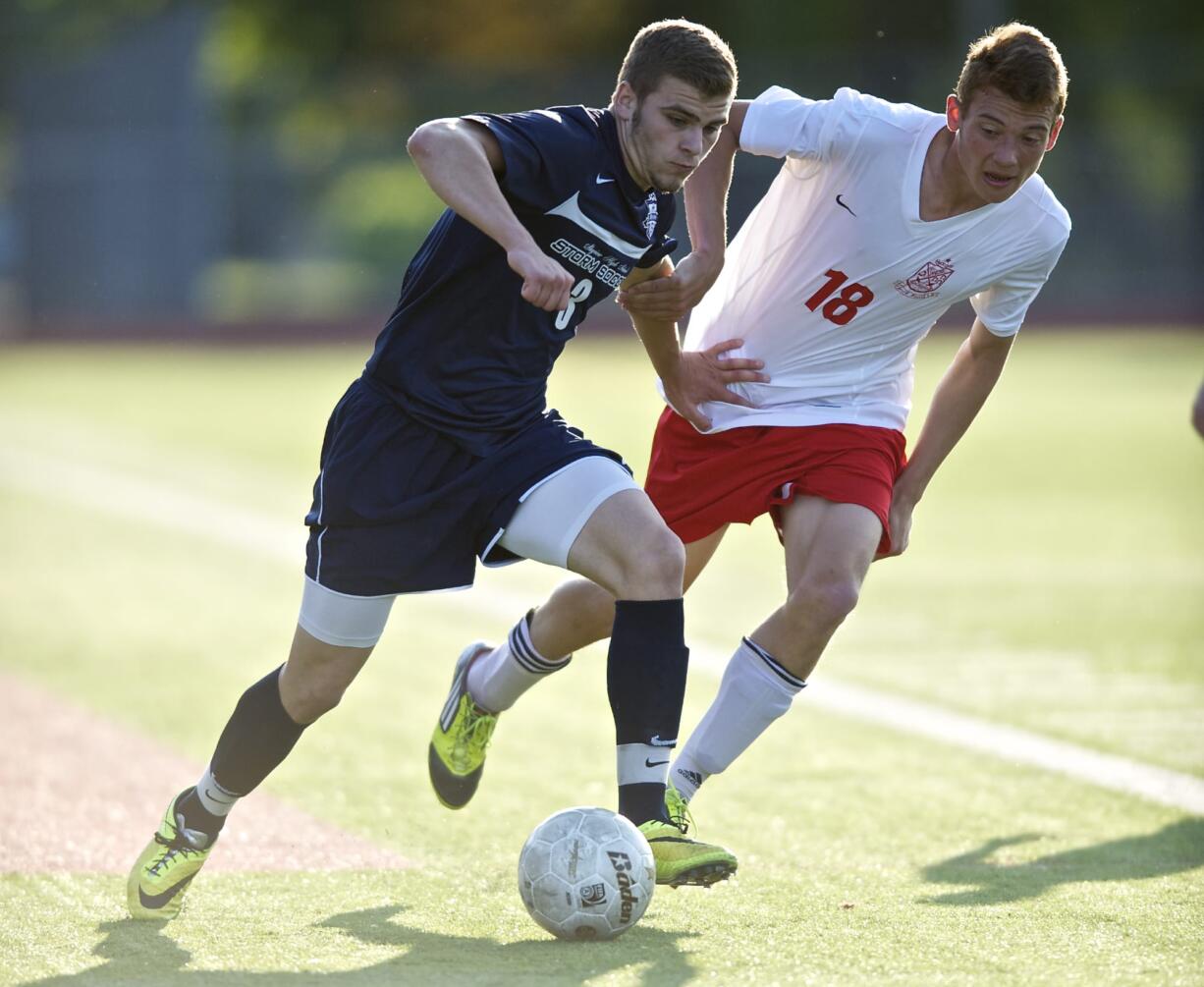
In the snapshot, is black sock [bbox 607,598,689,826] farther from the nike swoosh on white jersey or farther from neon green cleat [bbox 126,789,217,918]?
neon green cleat [bbox 126,789,217,918]

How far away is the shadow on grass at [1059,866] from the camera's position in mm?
4523

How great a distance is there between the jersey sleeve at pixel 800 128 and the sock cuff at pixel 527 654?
60.8 inches

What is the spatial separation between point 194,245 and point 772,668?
2883 centimetres

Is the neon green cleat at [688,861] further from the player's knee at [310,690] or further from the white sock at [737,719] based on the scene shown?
the player's knee at [310,690]

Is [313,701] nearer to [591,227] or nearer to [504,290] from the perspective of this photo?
[504,290]

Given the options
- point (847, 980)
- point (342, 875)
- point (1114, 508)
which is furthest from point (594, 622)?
point (1114, 508)

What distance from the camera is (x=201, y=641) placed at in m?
8.39

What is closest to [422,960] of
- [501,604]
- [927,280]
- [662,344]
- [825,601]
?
[825,601]

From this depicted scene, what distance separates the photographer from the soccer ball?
4.02 meters

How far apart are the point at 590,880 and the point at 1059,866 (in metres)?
1.46

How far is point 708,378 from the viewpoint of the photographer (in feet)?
17.0

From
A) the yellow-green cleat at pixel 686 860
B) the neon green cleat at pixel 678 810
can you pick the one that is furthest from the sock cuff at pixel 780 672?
the yellow-green cleat at pixel 686 860

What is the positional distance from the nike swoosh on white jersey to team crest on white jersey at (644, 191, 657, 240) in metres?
0.04

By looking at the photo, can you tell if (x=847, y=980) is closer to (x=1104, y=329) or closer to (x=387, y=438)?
(x=387, y=438)
